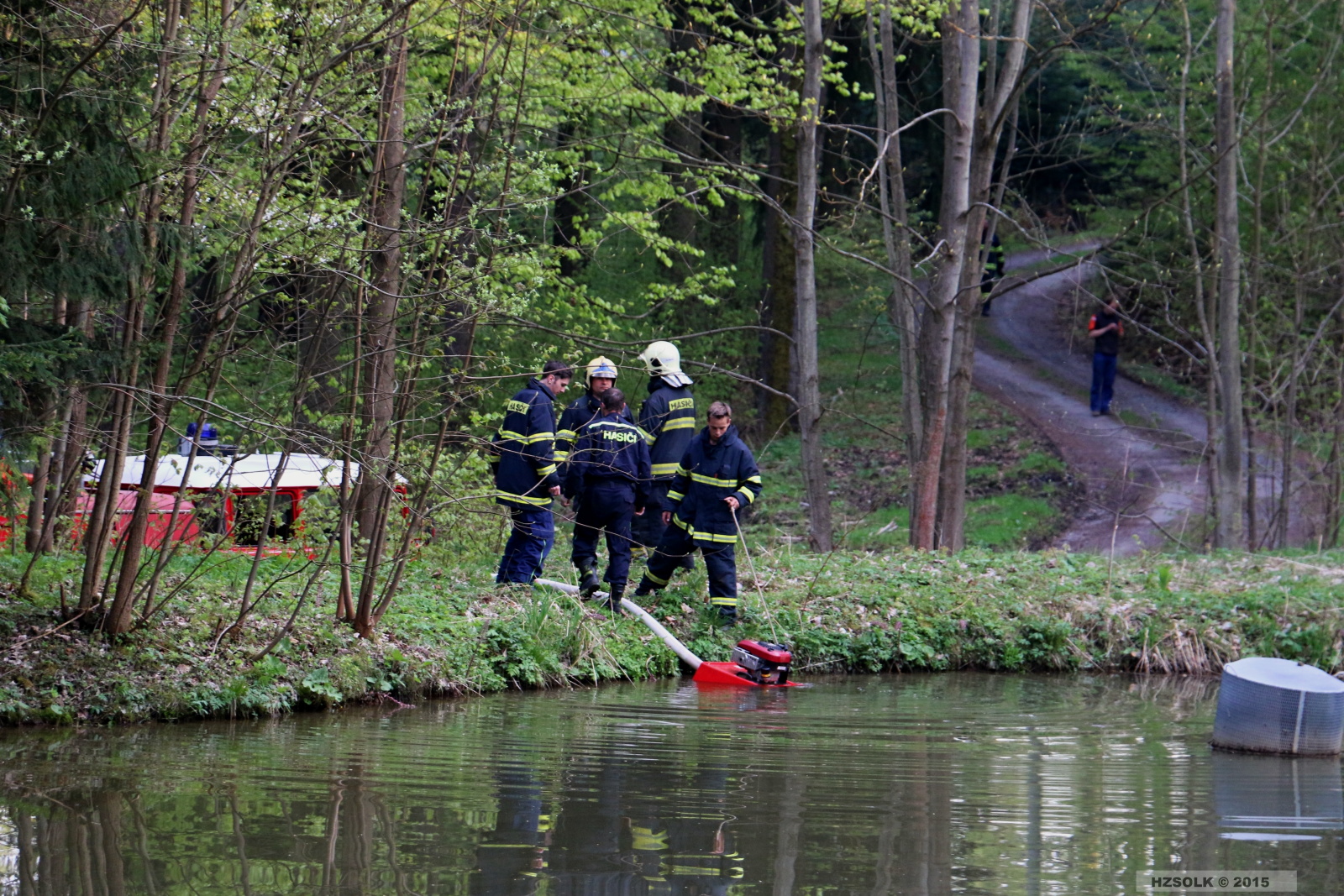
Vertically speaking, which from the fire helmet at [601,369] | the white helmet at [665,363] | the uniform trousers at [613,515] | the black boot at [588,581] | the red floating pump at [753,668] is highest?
the white helmet at [665,363]

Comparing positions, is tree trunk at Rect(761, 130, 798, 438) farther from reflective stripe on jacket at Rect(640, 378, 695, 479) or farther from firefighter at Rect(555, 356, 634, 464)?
firefighter at Rect(555, 356, 634, 464)

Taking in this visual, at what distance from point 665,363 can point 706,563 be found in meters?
2.17

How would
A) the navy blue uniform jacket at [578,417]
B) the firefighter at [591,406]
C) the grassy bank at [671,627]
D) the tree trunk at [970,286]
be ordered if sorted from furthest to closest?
the tree trunk at [970,286] < the navy blue uniform jacket at [578,417] < the firefighter at [591,406] < the grassy bank at [671,627]

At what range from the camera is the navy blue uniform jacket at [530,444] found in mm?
12656

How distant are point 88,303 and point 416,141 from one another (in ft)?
8.74

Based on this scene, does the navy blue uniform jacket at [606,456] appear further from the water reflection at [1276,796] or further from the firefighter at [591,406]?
the water reflection at [1276,796]

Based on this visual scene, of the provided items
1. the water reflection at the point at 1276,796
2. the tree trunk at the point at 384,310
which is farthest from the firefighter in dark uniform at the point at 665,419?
the water reflection at the point at 1276,796

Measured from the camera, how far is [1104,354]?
2816 cm

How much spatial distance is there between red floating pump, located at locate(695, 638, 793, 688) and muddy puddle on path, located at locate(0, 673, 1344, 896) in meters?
1.30

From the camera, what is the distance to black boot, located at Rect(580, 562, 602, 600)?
42.8ft

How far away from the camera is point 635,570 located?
14961mm

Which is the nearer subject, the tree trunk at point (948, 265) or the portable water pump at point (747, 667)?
the portable water pump at point (747, 667)

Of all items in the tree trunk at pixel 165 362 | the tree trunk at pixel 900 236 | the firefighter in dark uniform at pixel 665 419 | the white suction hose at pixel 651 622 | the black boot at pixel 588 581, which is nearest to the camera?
the tree trunk at pixel 165 362

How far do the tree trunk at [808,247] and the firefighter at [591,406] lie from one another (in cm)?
389
